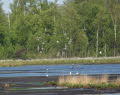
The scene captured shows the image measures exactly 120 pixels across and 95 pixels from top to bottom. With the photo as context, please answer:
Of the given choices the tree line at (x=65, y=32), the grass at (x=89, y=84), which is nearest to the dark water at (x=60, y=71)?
the grass at (x=89, y=84)

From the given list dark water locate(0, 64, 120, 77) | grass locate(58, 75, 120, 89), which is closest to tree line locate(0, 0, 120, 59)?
dark water locate(0, 64, 120, 77)

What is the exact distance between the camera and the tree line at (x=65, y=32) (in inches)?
5128

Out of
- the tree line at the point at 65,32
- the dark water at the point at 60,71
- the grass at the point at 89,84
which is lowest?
the dark water at the point at 60,71

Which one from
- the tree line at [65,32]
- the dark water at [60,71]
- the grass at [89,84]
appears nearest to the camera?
the grass at [89,84]

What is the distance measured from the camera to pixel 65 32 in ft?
428

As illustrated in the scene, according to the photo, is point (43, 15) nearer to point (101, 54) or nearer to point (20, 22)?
point (20, 22)

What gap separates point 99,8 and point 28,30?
71.3 feet

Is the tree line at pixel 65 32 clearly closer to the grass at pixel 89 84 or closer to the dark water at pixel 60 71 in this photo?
the dark water at pixel 60 71

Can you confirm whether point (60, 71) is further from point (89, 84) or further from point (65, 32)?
point (65, 32)

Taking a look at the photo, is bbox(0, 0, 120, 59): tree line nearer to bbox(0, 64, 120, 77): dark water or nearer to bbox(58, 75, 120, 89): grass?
bbox(0, 64, 120, 77): dark water

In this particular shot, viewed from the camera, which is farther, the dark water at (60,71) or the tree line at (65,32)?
the tree line at (65,32)

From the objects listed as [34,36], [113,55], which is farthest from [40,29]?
[113,55]

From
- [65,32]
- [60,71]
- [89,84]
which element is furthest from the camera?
[65,32]

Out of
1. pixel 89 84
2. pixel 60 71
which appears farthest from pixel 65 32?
pixel 89 84
